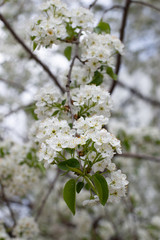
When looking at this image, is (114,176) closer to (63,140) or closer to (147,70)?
(63,140)

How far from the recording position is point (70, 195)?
1120 mm

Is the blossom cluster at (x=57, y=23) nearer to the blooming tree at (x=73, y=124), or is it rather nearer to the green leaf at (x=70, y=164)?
the blooming tree at (x=73, y=124)

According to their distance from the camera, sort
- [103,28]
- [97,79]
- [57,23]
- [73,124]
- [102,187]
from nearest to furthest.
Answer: [102,187]
[73,124]
[57,23]
[97,79]
[103,28]

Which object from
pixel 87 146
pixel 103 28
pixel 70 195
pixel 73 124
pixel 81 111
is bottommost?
pixel 70 195

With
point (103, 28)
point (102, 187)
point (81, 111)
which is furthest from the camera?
point (103, 28)

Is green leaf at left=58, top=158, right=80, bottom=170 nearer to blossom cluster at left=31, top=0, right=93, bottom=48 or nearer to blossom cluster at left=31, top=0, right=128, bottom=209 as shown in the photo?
blossom cluster at left=31, top=0, right=128, bottom=209

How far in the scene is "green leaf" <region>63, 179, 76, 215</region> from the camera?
3.62 feet

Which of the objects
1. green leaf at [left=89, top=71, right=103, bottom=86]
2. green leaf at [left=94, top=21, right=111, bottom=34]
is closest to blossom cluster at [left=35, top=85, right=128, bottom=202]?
green leaf at [left=89, top=71, right=103, bottom=86]

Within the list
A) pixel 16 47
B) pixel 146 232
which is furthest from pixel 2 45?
pixel 146 232

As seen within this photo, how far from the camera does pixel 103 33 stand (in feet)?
6.00

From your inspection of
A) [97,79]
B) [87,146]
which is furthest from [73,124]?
[97,79]

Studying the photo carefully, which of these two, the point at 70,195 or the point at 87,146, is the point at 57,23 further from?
the point at 70,195

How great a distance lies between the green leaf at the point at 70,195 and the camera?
1104 millimetres

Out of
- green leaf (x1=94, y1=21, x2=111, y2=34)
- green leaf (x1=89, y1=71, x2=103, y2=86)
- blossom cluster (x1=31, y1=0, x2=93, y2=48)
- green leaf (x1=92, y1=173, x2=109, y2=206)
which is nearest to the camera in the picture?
green leaf (x1=92, y1=173, x2=109, y2=206)
